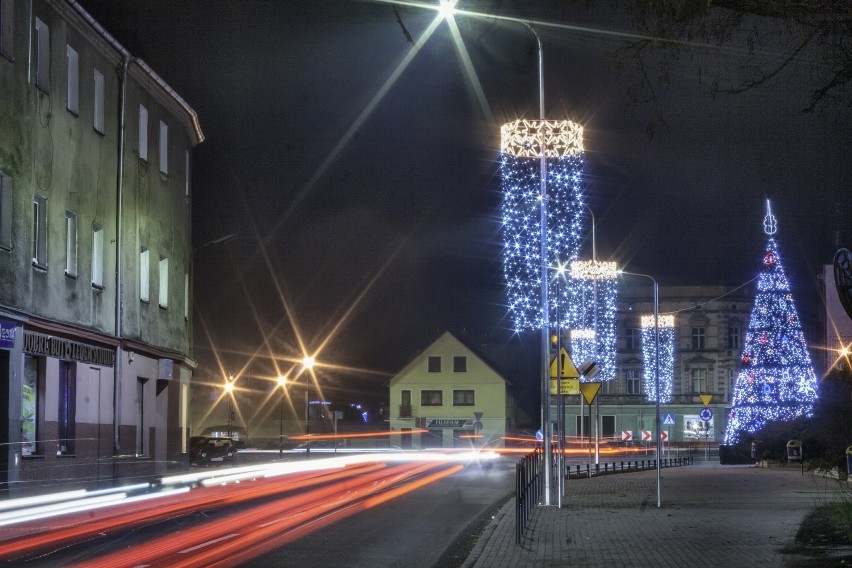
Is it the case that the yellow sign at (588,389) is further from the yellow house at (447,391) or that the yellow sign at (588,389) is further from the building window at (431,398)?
the building window at (431,398)

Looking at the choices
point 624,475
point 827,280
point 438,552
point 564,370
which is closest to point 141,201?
point 564,370

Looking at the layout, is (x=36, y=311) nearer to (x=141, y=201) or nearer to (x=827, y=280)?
(x=141, y=201)

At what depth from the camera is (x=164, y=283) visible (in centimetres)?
3744

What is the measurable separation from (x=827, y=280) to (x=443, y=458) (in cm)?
2217

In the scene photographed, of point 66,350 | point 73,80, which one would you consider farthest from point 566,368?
point 73,80

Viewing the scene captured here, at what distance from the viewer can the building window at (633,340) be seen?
86.6m

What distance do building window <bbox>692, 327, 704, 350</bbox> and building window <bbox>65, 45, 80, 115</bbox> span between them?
63.1 meters

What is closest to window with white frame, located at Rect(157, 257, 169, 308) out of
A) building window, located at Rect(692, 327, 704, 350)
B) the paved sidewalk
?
the paved sidewalk

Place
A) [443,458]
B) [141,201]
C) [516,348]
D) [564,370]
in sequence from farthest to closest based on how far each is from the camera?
[516,348], [443,458], [141,201], [564,370]

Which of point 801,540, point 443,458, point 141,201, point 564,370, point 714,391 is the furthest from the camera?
point 714,391

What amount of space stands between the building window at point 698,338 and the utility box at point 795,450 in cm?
4206

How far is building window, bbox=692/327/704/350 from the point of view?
84875 mm

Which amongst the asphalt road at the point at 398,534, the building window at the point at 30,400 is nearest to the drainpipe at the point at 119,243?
the building window at the point at 30,400

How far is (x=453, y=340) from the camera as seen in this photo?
3477 inches
